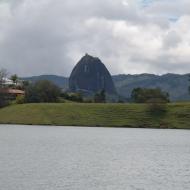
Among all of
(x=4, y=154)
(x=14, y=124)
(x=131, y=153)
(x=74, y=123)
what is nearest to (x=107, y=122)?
(x=74, y=123)

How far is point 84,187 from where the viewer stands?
55875 mm

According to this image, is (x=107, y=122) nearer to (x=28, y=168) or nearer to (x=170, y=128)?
(x=170, y=128)

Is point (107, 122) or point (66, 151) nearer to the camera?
point (66, 151)

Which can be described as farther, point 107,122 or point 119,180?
point 107,122

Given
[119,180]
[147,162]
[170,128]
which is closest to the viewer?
[119,180]

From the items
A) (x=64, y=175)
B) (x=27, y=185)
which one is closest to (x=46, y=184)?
(x=27, y=185)

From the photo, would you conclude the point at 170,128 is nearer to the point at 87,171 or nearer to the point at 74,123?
the point at 74,123

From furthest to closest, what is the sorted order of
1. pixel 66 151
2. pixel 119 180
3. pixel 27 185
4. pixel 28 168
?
1. pixel 66 151
2. pixel 28 168
3. pixel 119 180
4. pixel 27 185

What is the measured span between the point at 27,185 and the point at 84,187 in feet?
17.8

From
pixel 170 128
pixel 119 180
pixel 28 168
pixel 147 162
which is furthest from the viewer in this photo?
pixel 170 128

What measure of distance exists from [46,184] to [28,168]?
37.1ft

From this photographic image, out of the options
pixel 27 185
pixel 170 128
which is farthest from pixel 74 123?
pixel 27 185

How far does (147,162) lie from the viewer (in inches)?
3172

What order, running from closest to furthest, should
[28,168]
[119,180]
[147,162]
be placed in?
[119,180], [28,168], [147,162]
